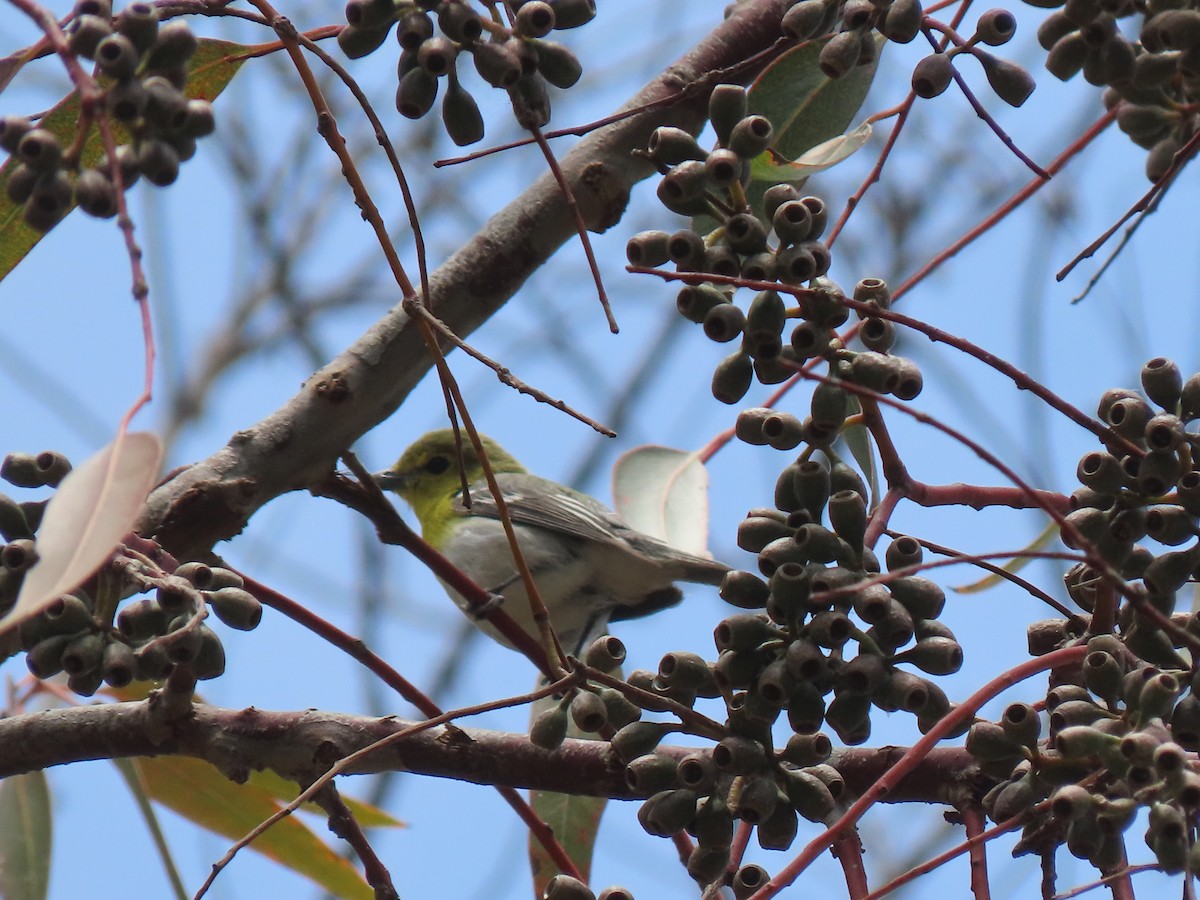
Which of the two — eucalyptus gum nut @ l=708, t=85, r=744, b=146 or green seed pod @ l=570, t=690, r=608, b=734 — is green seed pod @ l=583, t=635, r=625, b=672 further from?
eucalyptus gum nut @ l=708, t=85, r=744, b=146

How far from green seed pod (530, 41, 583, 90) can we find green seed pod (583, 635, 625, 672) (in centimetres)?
60

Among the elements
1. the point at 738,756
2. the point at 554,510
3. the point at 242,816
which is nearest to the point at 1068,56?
the point at 738,756

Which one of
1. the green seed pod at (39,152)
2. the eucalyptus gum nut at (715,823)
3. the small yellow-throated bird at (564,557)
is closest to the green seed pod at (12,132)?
the green seed pod at (39,152)

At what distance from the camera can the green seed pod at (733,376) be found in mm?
1394

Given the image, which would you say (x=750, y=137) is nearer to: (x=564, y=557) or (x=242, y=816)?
(x=242, y=816)

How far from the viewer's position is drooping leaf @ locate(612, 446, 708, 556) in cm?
247

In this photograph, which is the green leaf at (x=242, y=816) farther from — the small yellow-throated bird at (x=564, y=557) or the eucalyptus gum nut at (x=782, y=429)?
the small yellow-throated bird at (x=564, y=557)

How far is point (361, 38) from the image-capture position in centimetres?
143

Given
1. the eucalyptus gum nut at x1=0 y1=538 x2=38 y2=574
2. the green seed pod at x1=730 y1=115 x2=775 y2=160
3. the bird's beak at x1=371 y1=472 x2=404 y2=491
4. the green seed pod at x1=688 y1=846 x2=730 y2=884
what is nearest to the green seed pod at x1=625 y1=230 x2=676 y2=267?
the green seed pod at x1=730 y1=115 x2=775 y2=160

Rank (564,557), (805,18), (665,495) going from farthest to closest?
(564,557), (665,495), (805,18)

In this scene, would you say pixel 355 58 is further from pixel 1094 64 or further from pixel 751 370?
pixel 1094 64

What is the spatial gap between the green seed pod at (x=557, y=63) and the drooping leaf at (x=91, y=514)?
60cm

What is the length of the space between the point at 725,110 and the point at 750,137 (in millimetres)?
58

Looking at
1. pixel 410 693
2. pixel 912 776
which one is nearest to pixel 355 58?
pixel 410 693
